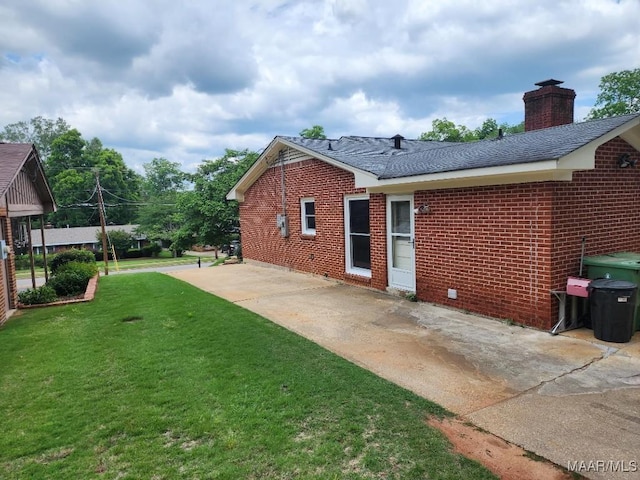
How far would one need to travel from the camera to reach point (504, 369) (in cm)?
484

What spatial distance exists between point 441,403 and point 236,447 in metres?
1.95

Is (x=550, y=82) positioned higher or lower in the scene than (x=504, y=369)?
higher

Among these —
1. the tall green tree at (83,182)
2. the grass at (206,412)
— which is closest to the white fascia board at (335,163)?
the grass at (206,412)

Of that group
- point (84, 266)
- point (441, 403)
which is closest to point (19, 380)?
point (441, 403)

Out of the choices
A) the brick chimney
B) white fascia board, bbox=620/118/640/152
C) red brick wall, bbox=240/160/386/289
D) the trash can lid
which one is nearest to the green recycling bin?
the trash can lid

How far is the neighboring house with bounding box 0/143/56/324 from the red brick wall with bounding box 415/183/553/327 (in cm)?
744

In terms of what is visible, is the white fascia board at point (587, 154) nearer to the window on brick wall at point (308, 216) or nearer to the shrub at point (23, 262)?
the window on brick wall at point (308, 216)

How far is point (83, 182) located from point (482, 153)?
63725 mm

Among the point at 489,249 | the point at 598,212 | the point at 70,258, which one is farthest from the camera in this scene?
the point at 70,258

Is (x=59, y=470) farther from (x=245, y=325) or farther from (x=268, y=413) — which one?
(x=245, y=325)

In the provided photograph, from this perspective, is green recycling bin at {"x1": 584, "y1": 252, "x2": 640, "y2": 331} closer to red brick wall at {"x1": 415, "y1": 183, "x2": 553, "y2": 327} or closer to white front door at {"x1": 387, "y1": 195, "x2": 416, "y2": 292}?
red brick wall at {"x1": 415, "y1": 183, "x2": 553, "y2": 327}

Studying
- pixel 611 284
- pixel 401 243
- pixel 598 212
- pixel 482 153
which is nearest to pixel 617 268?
pixel 611 284

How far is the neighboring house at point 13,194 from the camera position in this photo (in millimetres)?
8028

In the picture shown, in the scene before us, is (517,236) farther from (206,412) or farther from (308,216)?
(308,216)
